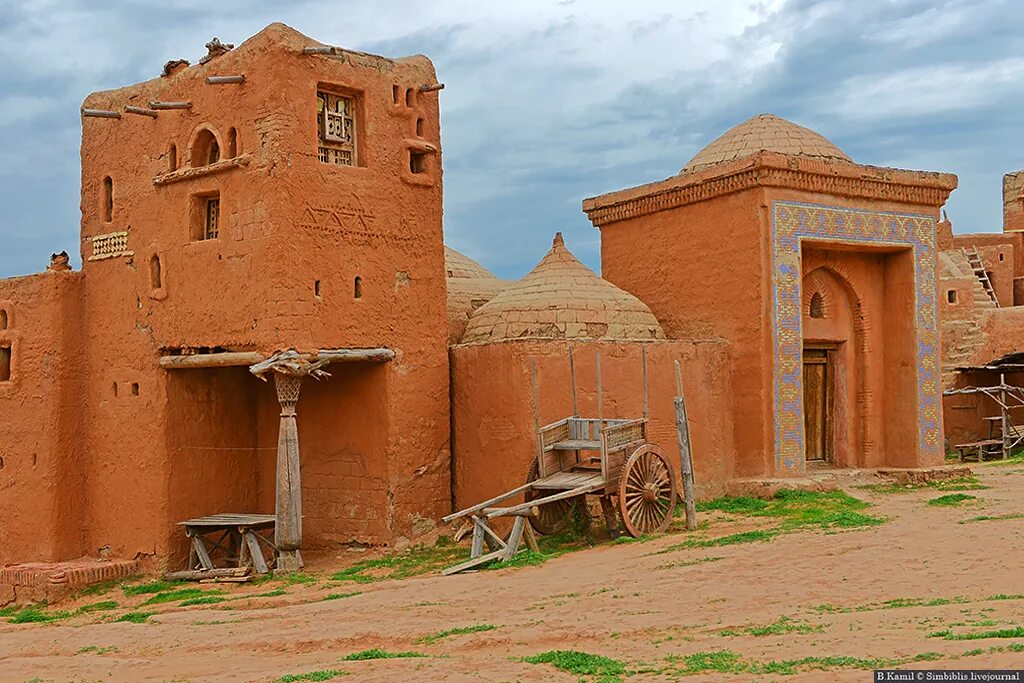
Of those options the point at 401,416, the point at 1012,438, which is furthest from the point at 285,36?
the point at 1012,438

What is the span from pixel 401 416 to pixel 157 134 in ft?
17.5

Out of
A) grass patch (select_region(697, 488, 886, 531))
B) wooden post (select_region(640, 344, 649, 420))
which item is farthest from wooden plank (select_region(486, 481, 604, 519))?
wooden post (select_region(640, 344, 649, 420))

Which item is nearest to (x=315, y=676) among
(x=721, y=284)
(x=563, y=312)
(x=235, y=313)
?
(x=235, y=313)

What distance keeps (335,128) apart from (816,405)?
8891 mm

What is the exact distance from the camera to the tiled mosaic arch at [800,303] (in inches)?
620

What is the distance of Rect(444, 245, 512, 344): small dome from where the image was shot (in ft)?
58.0

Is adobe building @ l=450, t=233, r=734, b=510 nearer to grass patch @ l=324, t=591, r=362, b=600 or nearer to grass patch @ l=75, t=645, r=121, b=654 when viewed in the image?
grass patch @ l=324, t=591, r=362, b=600

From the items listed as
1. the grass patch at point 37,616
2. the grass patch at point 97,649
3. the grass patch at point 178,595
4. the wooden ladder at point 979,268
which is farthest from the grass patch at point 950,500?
the wooden ladder at point 979,268

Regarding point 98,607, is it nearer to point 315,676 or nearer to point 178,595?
point 178,595

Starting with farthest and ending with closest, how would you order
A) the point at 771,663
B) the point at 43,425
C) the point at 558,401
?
the point at 43,425 < the point at 558,401 < the point at 771,663

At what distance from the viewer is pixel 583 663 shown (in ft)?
23.7

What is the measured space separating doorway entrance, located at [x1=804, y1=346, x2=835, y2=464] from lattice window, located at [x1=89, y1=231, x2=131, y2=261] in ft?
34.8

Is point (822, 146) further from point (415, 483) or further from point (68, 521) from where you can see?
point (68, 521)

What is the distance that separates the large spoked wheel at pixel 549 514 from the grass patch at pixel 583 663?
18.1ft
